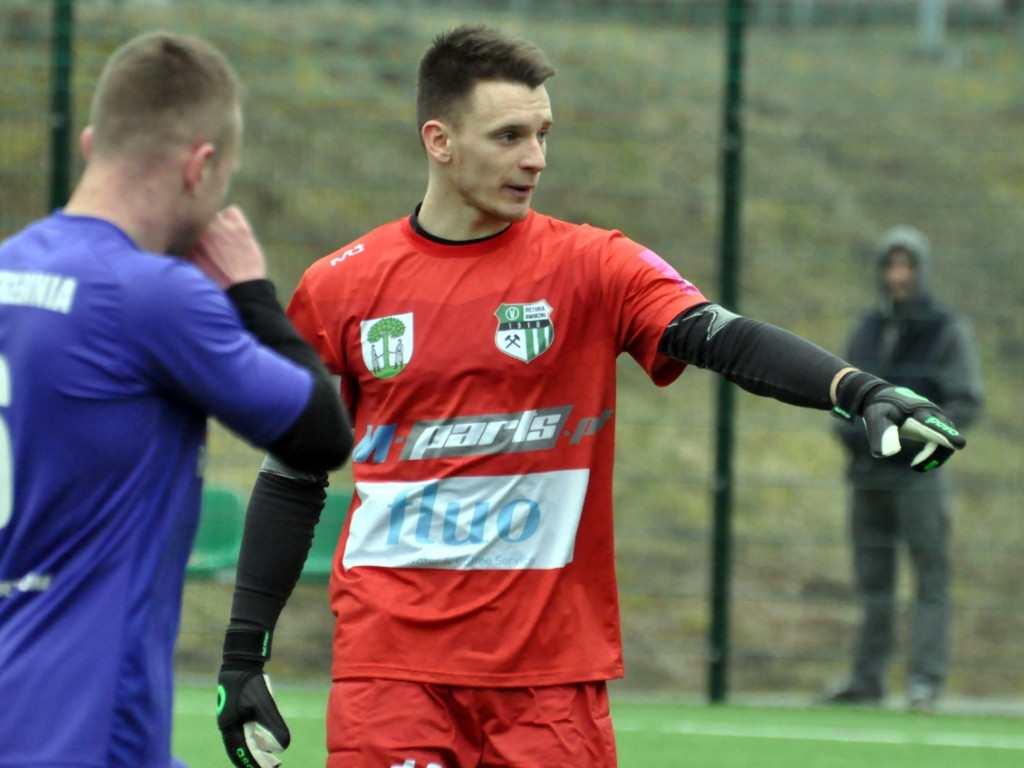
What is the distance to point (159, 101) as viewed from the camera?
224 centimetres

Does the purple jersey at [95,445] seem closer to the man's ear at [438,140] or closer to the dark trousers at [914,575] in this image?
the man's ear at [438,140]

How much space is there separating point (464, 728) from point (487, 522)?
41 cm

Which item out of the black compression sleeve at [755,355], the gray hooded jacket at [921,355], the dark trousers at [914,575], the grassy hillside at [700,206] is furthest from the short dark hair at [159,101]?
the dark trousers at [914,575]

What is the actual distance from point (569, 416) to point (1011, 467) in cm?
633

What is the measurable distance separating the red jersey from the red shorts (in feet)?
0.11

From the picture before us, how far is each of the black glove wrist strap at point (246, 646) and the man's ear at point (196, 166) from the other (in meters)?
1.20

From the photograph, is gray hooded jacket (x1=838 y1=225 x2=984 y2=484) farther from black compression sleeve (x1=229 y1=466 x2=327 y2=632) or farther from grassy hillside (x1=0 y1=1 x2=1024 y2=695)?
black compression sleeve (x1=229 y1=466 x2=327 y2=632)

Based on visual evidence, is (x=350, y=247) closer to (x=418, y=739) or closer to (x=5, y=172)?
(x=418, y=739)

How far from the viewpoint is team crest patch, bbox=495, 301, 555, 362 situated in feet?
10.5

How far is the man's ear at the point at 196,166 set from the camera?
225 cm

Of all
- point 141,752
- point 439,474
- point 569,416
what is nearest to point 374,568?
point 439,474

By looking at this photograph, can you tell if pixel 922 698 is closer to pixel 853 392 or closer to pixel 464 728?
Result: pixel 464 728

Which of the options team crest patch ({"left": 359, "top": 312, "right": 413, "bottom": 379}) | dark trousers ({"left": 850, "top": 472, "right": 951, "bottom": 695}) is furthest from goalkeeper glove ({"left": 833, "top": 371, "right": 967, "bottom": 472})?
dark trousers ({"left": 850, "top": 472, "right": 951, "bottom": 695})

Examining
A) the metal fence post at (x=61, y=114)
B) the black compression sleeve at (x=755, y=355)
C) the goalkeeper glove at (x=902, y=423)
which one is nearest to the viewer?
the goalkeeper glove at (x=902, y=423)
